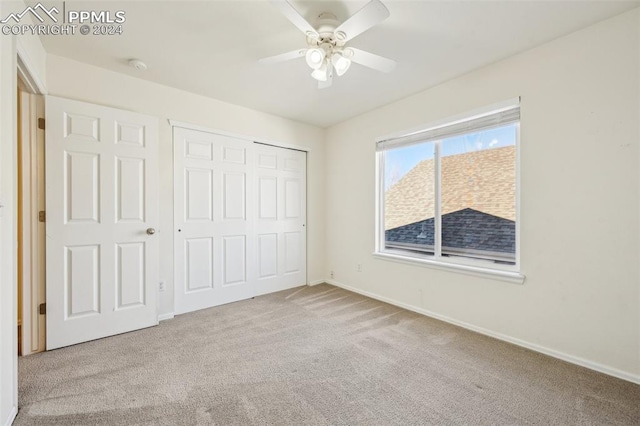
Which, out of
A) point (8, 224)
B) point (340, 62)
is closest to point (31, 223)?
point (8, 224)

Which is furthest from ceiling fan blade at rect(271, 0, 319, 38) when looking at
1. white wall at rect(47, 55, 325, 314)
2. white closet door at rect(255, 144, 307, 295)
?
white closet door at rect(255, 144, 307, 295)

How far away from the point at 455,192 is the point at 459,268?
0.80m

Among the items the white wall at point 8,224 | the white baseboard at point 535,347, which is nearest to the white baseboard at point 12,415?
the white wall at point 8,224

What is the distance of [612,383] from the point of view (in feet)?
5.99

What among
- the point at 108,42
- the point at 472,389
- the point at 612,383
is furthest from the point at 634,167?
the point at 108,42

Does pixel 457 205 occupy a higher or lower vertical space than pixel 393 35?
lower

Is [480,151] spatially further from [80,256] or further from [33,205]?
[33,205]

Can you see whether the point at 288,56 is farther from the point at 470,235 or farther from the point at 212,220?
the point at 470,235

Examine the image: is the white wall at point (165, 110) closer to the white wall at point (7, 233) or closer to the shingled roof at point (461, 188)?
the white wall at point (7, 233)

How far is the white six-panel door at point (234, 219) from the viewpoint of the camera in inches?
122

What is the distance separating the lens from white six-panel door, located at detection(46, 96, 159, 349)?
230 centimetres

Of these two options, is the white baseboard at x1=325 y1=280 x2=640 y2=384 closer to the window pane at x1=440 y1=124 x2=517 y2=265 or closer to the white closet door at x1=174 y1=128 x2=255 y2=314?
the window pane at x1=440 y1=124 x2=517 y2=265

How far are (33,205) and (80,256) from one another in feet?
1.75

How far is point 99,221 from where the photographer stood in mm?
2477
